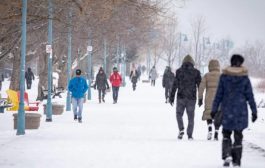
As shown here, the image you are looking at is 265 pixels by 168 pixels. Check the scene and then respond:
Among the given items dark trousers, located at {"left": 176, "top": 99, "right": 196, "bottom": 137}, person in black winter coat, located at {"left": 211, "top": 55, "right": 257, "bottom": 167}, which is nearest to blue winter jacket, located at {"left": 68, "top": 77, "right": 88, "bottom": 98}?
dark trousers, located at {"left": 176, "top": 99, "right": 196, "bottom": 137}

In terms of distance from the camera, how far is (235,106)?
1191 centimetres

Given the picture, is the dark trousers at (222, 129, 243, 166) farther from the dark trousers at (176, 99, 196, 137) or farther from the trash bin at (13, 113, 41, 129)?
the trash bin at (13, 113, 41, 129)

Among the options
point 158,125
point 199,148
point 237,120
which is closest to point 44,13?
point 158,125

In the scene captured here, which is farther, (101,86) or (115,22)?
(115,22)

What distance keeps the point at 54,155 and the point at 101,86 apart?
70.8ft

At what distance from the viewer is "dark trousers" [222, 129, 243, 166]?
38.8ft

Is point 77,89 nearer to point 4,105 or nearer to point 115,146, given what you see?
point 4,105

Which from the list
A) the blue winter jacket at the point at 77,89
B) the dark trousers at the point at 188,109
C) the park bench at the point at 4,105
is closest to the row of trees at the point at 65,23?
the park bench at the point at 4,105

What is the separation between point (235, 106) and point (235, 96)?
0.17m

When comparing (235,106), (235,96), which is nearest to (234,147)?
(235,106)

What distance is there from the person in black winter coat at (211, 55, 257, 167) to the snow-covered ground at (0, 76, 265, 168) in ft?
1.23

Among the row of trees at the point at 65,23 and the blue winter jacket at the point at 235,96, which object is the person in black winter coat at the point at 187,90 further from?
the blue winter jacket at the point at 235,96

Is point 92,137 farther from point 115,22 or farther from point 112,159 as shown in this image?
point 115,22

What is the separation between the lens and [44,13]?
2578 centimetres
